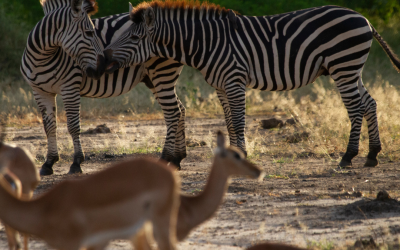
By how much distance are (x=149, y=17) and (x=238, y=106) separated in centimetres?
190

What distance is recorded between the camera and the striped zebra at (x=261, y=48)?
24.2 feet

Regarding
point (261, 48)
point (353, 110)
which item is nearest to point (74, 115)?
point (261, 48)

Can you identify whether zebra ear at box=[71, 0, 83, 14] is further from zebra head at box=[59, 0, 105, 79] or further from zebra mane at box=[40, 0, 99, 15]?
zebra mane at box=[40, 0, 99, 15]

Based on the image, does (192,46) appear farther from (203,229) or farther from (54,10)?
(203,229)

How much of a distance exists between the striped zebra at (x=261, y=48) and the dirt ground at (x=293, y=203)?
68 cm

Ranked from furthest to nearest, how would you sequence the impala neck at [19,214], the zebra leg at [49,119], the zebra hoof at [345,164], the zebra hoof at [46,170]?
1. the zebra hoof at [345,164]
2. the zebra leg at [49,119]
3. the zebra hoof at [46,170]
4. the impala neck at [19,214]

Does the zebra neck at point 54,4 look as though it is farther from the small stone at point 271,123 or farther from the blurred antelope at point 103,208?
the small stone at point 271,123

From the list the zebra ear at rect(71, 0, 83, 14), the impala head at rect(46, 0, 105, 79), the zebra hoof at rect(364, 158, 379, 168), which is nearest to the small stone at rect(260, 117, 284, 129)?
the zebra hoof at rect(364, 158, 379, 168)

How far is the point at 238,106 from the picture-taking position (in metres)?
7.34

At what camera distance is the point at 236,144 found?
297 inches

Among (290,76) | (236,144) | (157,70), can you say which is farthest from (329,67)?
(157,70)

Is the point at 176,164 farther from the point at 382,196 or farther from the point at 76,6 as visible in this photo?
the point at 382,196

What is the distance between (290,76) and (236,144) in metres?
1.36

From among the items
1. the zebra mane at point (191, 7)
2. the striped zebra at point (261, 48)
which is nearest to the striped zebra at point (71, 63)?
the striped zebra at point (261, 48)
